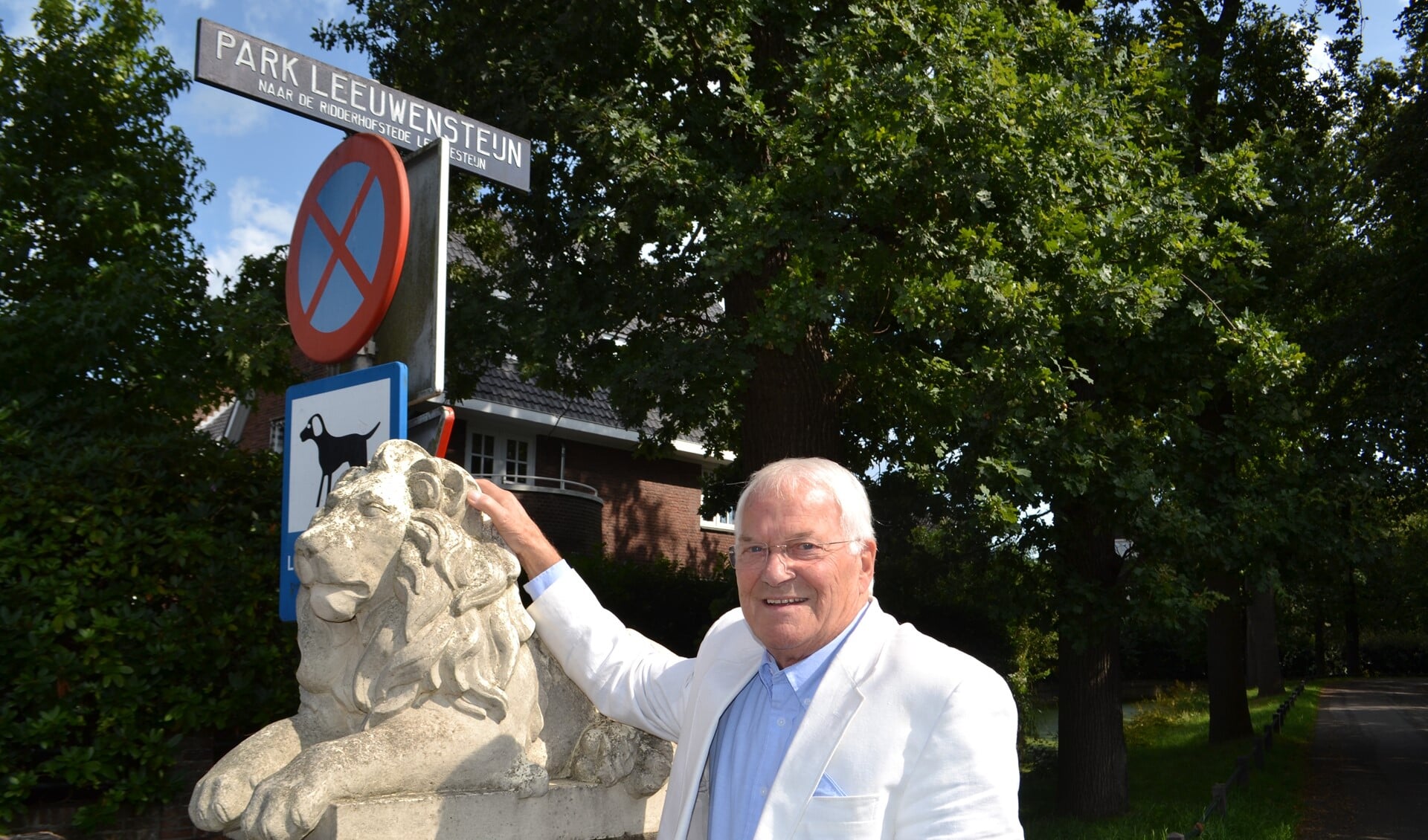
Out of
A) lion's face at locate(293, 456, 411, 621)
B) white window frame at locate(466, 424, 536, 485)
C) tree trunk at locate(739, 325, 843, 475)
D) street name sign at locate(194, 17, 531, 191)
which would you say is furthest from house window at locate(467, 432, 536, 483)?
lion's face at locate(293, 456, 411, 621)

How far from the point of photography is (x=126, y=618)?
6703mm

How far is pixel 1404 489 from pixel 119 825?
634 inches

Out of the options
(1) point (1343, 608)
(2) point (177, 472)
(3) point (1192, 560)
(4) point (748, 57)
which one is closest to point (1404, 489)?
(3) point (1192, 560)

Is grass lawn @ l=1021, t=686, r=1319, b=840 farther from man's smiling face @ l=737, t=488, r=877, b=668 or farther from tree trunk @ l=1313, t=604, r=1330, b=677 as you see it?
tree trunk @ l=1313, t=604, r=1330, b=677

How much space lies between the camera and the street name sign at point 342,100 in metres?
3.80

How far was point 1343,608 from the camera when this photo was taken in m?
43.0

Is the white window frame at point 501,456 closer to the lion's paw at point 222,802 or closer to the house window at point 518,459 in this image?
the house window at point 518,459

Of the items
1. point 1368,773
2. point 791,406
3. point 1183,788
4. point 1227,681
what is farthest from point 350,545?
point 1368,773

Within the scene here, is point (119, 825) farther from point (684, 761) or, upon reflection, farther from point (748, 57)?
point (748, 57)

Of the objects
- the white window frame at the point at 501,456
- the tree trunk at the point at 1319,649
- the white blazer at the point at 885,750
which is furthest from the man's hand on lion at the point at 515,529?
the tree trunk at the point at 1319,649

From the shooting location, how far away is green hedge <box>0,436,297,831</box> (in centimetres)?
650

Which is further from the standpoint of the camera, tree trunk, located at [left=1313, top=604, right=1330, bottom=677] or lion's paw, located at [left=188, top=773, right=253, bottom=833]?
tree trunk, located at [left=1313, top=604, right=1330, bottom=677]

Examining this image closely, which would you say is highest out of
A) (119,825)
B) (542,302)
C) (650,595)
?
(542,302)

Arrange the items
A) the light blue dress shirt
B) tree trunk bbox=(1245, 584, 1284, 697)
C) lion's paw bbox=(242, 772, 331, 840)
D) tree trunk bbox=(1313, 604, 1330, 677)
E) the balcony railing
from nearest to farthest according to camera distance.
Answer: the light blue dress shirt, lion's paw bbox=(242, 772, 331, 840), the balcony railing, tree trunk bbox=(1245, 584, 1284, 697), tree trunk bbox=(1313, 604, 1330, 677)
